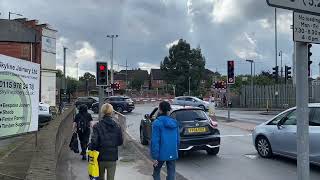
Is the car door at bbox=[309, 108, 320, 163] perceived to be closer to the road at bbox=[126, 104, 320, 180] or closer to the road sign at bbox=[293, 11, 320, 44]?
the road at bbox=[126, 104, 320, 180]

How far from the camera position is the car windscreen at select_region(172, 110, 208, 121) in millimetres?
14023

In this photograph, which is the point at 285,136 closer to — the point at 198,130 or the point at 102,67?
the point at 198,130

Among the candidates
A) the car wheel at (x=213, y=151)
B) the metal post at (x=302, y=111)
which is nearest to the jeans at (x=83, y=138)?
the car wheel at (x=213, y=151)

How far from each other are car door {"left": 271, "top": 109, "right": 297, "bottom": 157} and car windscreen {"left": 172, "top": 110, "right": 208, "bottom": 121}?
2.38m

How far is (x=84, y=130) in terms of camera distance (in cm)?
1316

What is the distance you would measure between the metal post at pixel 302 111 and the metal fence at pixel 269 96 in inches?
1724

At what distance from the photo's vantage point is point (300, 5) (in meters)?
4.43

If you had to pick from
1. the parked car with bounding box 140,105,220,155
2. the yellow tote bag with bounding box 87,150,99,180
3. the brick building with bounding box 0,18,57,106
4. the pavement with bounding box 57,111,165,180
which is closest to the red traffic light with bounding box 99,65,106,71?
the pavement with bounding box 57,111,165,180

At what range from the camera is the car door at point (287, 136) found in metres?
12.0

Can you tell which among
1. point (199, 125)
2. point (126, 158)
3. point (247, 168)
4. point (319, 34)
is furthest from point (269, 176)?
point (319, 34)

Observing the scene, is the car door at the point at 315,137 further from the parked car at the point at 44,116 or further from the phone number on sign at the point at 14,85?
the parked car at the point at 44,116

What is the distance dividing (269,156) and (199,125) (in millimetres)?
2078

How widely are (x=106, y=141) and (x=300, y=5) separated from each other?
4.09 meters

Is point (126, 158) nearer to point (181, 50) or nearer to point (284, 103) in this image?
point (284, 103)
